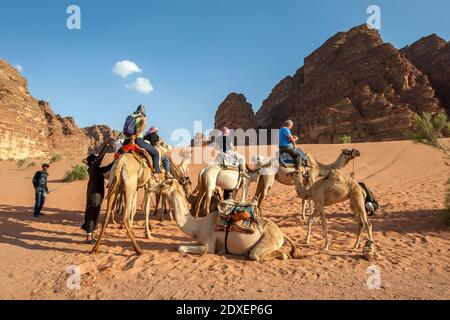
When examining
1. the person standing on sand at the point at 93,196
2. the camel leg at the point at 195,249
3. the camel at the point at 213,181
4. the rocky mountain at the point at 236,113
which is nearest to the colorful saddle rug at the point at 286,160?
the camel at the point at 213,181

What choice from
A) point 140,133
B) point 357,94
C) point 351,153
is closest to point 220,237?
point 140,133

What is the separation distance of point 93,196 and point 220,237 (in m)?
3.48

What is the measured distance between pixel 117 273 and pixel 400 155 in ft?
85.0

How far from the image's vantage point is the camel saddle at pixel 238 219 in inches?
224

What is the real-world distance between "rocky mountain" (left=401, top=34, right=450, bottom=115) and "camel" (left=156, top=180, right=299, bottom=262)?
77.2 meters

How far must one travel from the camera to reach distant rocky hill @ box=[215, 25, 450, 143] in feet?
214

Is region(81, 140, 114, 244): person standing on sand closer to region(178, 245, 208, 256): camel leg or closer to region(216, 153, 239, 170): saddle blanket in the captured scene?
region(178, 245, 208, 256): camel leg

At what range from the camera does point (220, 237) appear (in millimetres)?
5934

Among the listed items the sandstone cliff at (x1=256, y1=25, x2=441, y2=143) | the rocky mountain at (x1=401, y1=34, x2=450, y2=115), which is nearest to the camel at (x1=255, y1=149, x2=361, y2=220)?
the sandstone cliff at (x1=256, y1=25, x2=441, y2=143)

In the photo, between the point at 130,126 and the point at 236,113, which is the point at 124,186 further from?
the point at 236,113

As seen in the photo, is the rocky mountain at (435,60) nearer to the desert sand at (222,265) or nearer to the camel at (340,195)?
the desert sand at (222,265)
